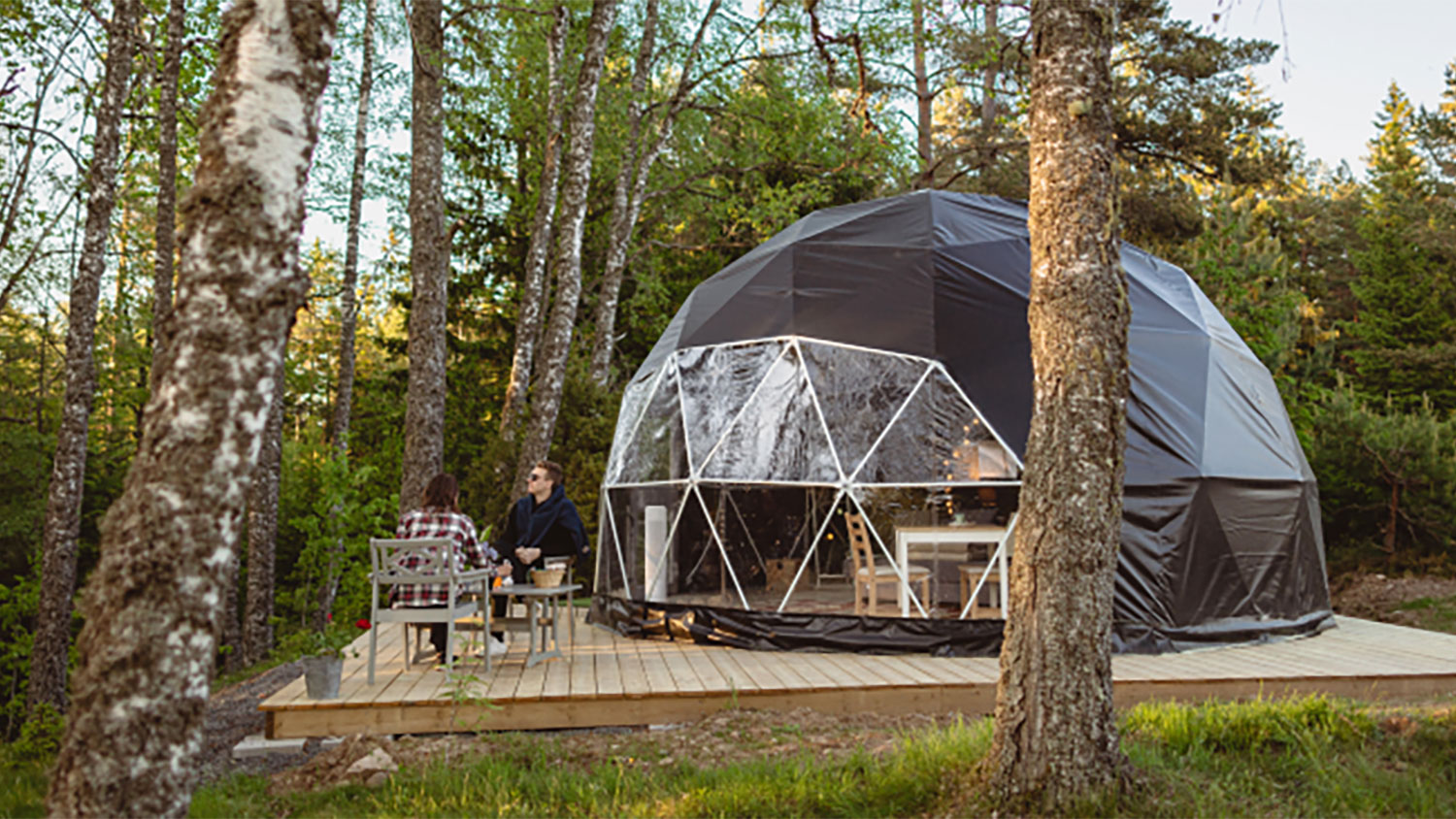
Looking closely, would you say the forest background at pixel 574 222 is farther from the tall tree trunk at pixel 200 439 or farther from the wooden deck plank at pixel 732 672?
the tall tree trunk at pixel 200 439

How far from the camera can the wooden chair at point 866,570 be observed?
23.8 feet

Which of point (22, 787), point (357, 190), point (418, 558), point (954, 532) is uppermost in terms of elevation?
point (357, 190)

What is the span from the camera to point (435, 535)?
6.34 m

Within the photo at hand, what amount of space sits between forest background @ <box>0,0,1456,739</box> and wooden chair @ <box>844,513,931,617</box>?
14.3 feet

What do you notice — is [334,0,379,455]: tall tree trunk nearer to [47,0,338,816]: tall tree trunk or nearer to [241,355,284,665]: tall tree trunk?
[241,355,284,665]: tall tree trunk

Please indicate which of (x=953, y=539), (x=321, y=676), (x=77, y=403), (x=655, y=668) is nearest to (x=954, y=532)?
(x=953, y=539)

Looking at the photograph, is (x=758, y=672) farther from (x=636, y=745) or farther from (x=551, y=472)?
(x=551, y=472)

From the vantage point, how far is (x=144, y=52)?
34.2 feet

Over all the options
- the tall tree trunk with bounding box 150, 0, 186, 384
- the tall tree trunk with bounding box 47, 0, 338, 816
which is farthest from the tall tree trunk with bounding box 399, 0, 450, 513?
the tall tree trunk with bounding box 47, 0, 338, 816

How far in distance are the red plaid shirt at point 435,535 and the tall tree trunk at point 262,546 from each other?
19.8ft

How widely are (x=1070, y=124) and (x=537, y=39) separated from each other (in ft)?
38.4

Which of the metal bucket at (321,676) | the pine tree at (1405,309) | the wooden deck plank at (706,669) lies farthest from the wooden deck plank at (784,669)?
the pine tree at (1405,309)

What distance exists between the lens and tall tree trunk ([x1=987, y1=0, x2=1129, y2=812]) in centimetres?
361

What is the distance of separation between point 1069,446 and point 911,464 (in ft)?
11.9
